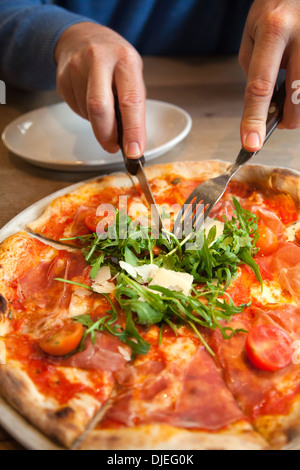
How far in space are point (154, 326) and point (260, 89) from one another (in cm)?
104

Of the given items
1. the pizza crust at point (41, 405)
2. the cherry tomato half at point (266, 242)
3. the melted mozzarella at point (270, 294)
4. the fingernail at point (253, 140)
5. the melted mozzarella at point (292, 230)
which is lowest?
the pizza crust at point (41, 405)

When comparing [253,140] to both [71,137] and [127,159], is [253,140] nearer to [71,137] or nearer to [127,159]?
[127,159]

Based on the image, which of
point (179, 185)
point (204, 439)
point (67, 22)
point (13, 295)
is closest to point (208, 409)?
point (204, 439)

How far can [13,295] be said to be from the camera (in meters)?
1.61

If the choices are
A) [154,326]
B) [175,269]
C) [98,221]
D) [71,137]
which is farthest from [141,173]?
[71,137]

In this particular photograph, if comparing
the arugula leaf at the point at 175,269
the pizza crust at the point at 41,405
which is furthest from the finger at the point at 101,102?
the pizza crust at the point at 41,405

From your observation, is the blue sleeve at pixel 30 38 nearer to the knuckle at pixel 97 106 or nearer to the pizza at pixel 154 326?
the knuckle at pixel 97 106

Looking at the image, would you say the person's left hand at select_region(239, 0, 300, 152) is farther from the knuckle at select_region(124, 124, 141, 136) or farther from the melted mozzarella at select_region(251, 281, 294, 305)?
the melted mozzarella at select_region(251, 281, 294, 305)

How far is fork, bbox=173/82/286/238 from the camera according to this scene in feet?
5.85

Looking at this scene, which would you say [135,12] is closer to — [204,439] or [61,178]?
[61,178]

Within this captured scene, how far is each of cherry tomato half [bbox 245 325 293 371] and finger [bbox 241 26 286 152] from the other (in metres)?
0.75

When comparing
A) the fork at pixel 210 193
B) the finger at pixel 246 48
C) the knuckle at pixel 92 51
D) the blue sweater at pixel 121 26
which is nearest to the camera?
the fork at pixel 210 193

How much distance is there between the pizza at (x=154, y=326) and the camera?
46.1 inches

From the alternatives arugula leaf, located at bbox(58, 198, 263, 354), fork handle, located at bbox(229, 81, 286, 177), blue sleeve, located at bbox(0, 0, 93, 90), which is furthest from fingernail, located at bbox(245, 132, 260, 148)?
blue sleeve, located at bbox(0, 0, 93, 90)
